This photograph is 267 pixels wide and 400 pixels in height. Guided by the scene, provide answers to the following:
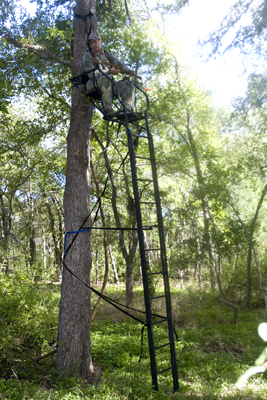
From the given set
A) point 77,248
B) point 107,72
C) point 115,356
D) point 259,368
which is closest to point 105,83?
point 107,72

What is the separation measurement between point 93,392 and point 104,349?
8.30ft

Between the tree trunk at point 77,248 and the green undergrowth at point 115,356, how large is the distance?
348 mm

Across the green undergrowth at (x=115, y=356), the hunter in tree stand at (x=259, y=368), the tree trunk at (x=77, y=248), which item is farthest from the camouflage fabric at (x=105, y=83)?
the hunter in tree stand at (x=259, y=368)

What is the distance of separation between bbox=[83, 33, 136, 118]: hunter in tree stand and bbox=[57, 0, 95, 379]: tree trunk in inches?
29.3

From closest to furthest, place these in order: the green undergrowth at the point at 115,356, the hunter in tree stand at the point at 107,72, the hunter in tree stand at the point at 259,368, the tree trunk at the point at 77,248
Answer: the hunter in tree stand at the point at 259,368
the green undergrowth at the point at 115,356
the hunter in tree stand at the point at 107,72
the tree trunk at the point at 77,248

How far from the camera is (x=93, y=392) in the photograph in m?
4.02

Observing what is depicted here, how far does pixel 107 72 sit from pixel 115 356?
17.7ft

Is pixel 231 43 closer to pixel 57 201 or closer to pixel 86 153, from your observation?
pixel 86 153

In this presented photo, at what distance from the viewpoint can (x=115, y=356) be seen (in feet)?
19.9

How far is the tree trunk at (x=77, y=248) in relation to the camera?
4918 mm

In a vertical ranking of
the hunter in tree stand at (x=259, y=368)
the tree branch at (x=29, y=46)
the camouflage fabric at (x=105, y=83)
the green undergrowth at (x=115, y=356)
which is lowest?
the green undergrowth at (x=115, y=356)

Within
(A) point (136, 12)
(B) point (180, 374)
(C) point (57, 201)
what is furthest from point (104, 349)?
(A) point (136, 12)

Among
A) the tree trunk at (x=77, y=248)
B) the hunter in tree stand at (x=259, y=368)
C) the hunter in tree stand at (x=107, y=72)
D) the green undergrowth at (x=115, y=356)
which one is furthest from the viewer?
the tree trunk at (x=77, y=248)

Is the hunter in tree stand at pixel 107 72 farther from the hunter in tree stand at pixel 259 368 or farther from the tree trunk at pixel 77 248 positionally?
the hunter in tree stand at pixel 259 368
